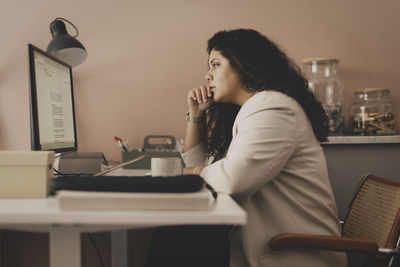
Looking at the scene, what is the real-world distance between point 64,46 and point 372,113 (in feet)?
5.40

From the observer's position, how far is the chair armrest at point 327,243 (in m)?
0.90

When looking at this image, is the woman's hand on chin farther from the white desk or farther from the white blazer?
the white desk

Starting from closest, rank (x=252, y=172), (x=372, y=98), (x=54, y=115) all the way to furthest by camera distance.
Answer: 1. (x=252, y=172)
2. (x=54, y=115)
3. (x=372, y=98)

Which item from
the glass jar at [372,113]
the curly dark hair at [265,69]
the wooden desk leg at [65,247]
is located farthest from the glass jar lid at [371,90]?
the wooden desk leg at [65,247]

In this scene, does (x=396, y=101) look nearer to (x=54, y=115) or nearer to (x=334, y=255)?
(x=334, y=255)

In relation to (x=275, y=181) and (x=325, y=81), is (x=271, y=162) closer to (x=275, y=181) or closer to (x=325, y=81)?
(x=275, y=181)

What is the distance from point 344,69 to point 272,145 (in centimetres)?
147

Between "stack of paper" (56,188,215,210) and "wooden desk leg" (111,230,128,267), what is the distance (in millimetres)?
1113

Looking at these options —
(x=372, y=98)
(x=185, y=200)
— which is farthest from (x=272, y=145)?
(x=372, y=98)

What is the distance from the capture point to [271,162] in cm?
92

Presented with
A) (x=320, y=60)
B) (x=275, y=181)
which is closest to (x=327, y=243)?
(x=275, y=181)

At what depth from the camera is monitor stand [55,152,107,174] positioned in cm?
134

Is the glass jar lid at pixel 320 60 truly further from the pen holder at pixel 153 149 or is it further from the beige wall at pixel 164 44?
the pen holder at pixel 153 149

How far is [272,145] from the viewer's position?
0.93 metres
